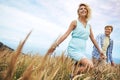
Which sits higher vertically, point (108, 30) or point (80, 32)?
point (108, 30)

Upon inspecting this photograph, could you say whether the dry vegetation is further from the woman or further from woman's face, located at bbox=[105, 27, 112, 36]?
woman's face, located at bbox=[105, 27, 112, 36]

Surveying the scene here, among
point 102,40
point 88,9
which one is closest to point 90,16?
point 88,9

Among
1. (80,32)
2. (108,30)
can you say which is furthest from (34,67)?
(108,30)

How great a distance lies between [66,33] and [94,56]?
1.85 meters

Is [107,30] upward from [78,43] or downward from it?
upward

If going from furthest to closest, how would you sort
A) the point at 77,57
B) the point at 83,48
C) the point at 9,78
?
the point at 83,48, the point at 77,57, the point at 9,78

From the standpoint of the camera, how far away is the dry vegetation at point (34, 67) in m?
0.45

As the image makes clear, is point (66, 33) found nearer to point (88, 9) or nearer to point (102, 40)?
point (88, 9)

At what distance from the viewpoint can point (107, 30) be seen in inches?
176

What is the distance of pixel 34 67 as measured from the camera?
1566mm

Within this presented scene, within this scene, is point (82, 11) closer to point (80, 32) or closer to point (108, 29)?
point (80, 32)

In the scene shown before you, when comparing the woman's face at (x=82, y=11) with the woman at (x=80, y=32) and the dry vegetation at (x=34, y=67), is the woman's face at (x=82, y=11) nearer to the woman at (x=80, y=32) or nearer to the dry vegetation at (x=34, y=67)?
the woman at (x=80, y=32)

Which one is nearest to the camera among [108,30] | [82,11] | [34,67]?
[34,67]

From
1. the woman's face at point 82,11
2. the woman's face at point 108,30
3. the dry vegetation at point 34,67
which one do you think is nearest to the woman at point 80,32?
the woman's face at point 82,11
